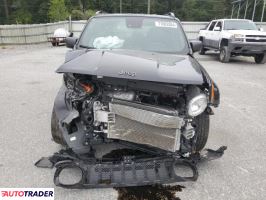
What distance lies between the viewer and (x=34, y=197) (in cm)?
305

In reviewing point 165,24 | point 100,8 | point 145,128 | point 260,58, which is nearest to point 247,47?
point 260,58

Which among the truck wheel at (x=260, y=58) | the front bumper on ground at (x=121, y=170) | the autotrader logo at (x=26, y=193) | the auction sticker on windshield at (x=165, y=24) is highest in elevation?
the auction sticker on windshield at (x=165, y=24)

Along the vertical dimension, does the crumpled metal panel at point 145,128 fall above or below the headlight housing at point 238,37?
above

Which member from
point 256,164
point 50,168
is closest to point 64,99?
point 50,168

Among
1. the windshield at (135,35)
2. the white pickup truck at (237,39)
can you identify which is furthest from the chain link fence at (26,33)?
the windshield at (135,35)

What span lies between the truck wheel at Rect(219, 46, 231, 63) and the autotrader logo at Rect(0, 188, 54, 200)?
1131cm

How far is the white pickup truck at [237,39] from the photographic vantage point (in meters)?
12.2

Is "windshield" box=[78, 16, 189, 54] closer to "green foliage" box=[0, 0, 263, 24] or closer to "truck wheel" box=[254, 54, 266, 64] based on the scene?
"truck wheel" box=[254, 54, 266, 64]

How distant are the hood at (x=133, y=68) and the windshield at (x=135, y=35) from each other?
99 cm

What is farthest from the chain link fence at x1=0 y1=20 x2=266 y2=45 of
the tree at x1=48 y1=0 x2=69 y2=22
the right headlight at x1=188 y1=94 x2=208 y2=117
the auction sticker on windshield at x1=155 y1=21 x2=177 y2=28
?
the right headlight at x1=188 y1=94 x2=208 y2=117

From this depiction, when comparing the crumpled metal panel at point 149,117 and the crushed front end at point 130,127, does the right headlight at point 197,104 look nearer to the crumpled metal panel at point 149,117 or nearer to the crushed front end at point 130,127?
the crushed front end at point 130,127

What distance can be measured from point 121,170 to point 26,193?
0.99 metres

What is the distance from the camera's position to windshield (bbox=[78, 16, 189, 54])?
441 cm

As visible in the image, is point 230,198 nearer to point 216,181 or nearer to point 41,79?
point 216,181
